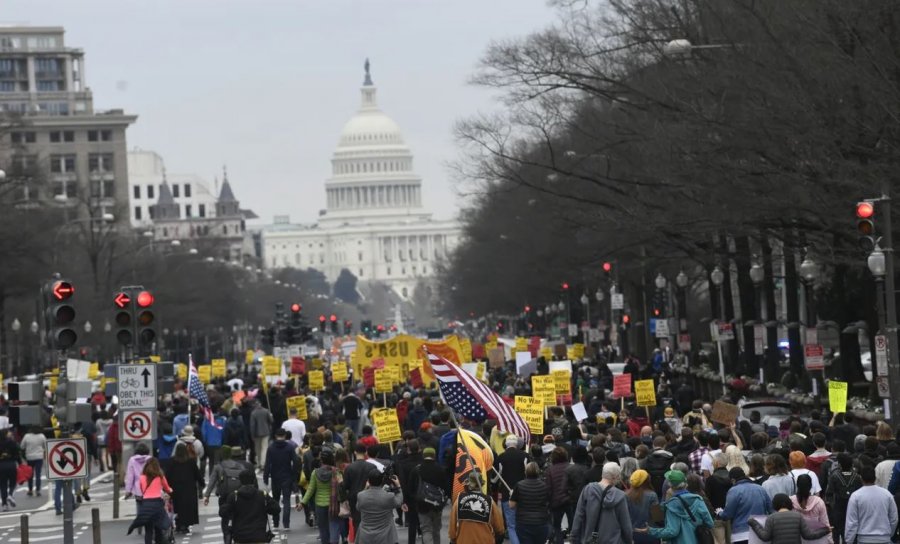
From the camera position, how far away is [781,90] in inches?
1318

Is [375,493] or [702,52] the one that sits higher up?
[702,52]

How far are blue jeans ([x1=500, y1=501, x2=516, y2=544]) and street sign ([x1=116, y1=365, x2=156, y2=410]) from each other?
5606 mm

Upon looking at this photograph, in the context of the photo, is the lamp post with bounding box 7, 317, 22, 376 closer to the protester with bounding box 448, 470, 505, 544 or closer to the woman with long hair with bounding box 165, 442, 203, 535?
the woman with long hair with bounding box 165, 442, 203, 535

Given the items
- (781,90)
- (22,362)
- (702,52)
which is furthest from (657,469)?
(22,362)

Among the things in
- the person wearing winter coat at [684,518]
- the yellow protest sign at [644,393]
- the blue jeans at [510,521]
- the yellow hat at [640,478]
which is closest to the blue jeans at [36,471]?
the yellow protest sign at [644,393]

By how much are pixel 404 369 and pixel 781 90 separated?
24148 millimetres

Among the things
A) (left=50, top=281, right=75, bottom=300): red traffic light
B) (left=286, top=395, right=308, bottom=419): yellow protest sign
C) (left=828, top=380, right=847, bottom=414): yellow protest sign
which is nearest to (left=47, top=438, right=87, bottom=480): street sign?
(left=50, top=281, right=75, bottom=300): red traffic light

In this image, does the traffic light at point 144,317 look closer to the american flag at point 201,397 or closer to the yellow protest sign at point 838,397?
the american flag at point 201,397

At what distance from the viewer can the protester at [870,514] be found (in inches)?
803

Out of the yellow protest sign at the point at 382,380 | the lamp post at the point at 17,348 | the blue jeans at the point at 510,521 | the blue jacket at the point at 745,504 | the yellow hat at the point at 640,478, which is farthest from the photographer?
the lamp post at the point at 17,348

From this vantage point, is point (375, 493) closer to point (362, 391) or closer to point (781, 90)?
point (781, 90)

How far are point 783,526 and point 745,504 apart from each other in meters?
1.18

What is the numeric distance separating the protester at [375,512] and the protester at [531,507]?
1.20 meters

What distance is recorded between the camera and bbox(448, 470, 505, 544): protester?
22.1m
